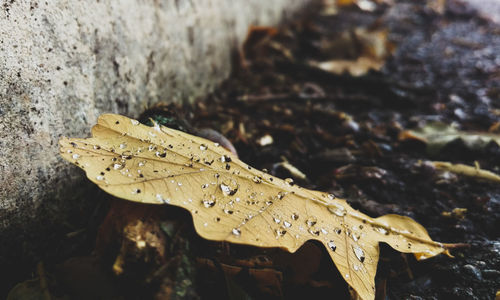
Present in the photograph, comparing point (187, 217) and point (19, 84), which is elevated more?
point (19, 84)

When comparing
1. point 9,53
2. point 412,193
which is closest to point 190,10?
point 9,53

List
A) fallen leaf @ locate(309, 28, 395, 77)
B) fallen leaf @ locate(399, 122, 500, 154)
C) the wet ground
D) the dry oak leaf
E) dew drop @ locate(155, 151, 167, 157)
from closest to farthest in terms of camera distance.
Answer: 1. the dry oak leaf
2. dew drop @ locate(155, 151, 167, 157)
3. the wet ground
4. fallen leaf @ locate(399, 122, 500, 154)
5. fallen leaf @ locate(309, 28, 395, 77)

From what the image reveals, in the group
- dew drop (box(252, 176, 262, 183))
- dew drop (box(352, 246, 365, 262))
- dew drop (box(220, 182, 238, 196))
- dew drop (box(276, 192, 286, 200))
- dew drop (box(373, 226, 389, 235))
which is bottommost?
dew drop (box(373, 226, 389, 235))

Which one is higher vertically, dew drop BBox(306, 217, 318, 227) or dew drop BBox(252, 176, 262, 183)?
dew drop BBox(252, 176, 262, 183)

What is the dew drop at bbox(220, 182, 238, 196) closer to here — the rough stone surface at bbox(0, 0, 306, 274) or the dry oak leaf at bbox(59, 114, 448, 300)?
the dry oak leaf at bbox(59, 114, 448, 300)

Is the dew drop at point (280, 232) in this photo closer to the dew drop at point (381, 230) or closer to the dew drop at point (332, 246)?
the dew drop at point (332, 246)

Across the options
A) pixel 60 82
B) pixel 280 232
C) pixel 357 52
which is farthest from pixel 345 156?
pixel 357 52

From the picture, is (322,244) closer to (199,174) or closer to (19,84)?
(199,174)

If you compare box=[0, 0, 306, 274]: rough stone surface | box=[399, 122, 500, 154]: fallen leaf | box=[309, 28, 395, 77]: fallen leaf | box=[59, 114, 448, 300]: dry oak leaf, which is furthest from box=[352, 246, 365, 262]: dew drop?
box=[309, 28, 395, 77]: fallen leaf
